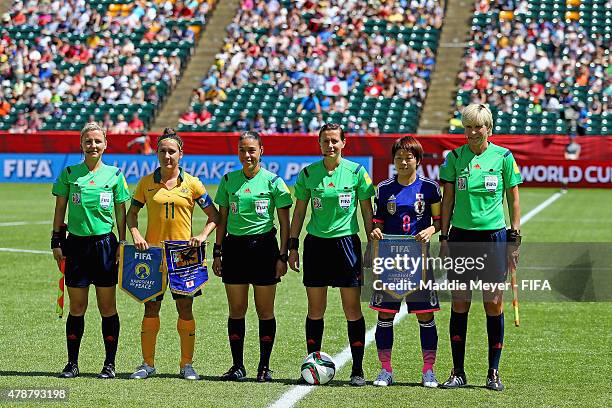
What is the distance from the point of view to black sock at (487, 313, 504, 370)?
8648 mm

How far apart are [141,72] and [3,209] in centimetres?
1573

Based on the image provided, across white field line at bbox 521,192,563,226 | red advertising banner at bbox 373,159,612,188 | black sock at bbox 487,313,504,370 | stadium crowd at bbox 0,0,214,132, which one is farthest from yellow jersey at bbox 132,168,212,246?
stadium crowd at bbox 0,0,214,132

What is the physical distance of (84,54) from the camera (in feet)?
137

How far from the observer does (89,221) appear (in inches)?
352

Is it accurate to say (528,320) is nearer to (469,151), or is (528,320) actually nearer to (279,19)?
(469,151)

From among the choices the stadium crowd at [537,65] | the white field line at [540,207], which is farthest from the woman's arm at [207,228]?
the stadium crowd at [537,65]

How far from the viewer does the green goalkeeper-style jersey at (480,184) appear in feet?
28.0

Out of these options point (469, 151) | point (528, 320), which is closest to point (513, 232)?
point (469, 151)

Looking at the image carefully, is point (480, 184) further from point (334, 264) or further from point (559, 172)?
point (559, 172)

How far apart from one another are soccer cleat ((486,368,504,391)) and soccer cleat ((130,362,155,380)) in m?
2.63

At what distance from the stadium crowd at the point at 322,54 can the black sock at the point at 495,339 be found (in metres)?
28.2

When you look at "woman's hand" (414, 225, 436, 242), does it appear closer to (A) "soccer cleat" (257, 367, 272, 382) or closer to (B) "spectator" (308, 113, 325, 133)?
(A) "soccer cleat" (257, 367, 272, 382)

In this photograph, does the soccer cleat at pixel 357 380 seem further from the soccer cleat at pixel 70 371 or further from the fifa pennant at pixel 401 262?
the soccer cleat at pixel 70 371

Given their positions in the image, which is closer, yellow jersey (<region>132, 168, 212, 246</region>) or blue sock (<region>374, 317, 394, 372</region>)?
blue sock (<region>374, 317, 394, 372</region>)
